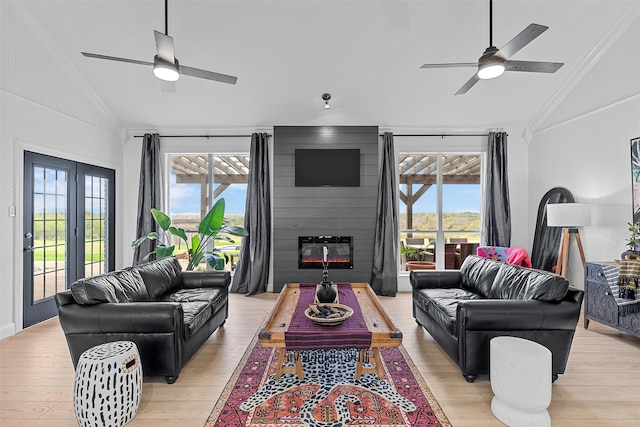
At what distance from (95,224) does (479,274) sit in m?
5.34

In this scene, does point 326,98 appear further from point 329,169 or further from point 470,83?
point 470,83

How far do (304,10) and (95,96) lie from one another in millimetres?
3326

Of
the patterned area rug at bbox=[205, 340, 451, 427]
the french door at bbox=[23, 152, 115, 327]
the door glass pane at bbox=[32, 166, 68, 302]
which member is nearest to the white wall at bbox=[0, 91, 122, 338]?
the french door at bbox=[23, 152, 115, 327]

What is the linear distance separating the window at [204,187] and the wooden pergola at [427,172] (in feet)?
9.12

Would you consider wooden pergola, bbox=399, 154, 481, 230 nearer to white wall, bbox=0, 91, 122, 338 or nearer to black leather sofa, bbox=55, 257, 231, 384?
black leather sofa, bbox=55, 257, 231, 384

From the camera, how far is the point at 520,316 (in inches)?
98.4

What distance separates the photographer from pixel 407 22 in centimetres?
373

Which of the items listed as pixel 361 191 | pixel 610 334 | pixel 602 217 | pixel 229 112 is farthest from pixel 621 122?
pixel 229 112

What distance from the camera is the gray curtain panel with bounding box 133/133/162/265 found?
5578 mm

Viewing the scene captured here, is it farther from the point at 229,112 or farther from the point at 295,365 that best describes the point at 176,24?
the point at 295,365

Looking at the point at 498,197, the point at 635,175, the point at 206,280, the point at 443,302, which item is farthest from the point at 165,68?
the point at 498,197

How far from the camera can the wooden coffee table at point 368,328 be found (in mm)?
2387

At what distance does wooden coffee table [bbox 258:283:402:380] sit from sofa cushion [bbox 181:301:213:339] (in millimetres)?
634

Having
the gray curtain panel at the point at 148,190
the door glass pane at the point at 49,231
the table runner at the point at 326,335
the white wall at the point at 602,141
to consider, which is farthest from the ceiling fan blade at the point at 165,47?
the white wall at the point at 602,141
